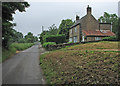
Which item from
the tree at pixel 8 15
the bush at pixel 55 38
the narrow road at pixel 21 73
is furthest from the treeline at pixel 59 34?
the narrow road at pixel 21 73

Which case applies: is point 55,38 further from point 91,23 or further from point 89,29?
point 91,23

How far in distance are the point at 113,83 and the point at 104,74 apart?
0.60m

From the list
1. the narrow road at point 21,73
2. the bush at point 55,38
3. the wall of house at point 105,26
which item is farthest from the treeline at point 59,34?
the narrow road at point 21,73

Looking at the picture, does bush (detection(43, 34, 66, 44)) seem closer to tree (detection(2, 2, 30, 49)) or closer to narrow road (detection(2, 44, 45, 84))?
tree (detection(2, 2, 30, 49))

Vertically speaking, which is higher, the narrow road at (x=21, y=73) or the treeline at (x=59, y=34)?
the treeline at (x=59, y=34)

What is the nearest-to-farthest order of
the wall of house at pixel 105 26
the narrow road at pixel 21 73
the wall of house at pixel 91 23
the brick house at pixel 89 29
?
the narrow road at pixel 21 73
the brick house at pixel 89 29
the wall of house at pixel 91 23
the wall of house at pixel 105 26

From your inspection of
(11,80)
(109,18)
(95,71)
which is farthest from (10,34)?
(109,18)

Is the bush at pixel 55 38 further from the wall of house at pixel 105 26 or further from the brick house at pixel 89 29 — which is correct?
the wall of house at pixel 105 26

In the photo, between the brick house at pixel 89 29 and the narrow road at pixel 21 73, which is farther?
the brick house at pixel 89 29

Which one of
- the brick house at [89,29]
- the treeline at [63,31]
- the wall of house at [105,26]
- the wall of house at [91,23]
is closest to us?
the treeline at [63,31]

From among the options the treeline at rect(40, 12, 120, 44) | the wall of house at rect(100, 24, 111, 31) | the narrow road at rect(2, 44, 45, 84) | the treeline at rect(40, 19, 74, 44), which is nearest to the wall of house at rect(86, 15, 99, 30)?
the wall of house at rect(100, 24, 111, 31)

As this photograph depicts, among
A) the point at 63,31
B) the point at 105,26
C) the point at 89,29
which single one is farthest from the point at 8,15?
the point at 63,31

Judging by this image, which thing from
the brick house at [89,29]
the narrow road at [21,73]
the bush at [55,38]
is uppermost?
the brick house at [89,29]

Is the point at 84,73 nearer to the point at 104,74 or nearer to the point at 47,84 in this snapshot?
the point at 104,74
